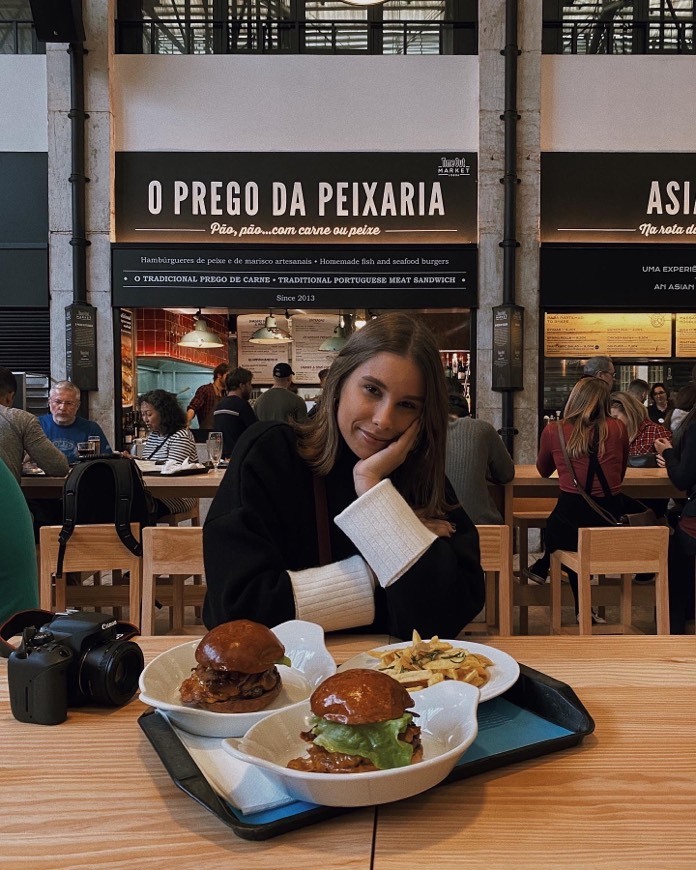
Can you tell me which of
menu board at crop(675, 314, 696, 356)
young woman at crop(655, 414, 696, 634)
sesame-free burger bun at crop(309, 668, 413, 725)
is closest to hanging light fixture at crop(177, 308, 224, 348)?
menu board at crop(675, 314, 696, 356)

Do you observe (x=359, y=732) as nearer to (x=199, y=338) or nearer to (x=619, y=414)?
(x=619, y=414)

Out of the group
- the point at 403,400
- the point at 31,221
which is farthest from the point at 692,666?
the point at 31,221

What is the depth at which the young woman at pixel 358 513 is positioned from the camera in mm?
1541

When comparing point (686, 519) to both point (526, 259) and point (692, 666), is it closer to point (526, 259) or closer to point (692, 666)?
point (692, 666)

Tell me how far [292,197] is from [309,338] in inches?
95.6

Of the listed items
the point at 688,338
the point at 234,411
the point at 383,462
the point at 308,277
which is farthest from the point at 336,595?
the point at 688,338

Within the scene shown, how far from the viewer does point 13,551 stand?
202 cm

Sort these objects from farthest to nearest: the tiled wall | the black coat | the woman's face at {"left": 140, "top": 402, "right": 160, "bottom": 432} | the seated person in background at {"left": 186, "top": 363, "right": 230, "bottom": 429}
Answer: the tiled wall → the seated person in background at {"left": 186, "top": 363, "right": 230, "bottom": 429} → the woman's face at {"left": 140, "top": 402, "right": 160, "bottom": 432} → the black coat

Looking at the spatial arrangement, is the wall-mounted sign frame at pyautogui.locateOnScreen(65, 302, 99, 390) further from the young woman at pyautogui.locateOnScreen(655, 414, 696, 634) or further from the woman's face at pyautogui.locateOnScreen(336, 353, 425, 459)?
the woman's face at pyautogui.locateOnScreen(336, 353, 425, 459)

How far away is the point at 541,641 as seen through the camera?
5.19 ft

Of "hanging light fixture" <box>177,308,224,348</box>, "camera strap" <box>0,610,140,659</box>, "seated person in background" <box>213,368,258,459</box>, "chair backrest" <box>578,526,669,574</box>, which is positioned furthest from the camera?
"hanging light fixture" <box>177,308,224,348</box>

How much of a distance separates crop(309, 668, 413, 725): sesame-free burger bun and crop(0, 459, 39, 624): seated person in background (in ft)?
4.60

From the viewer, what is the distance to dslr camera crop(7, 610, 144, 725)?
114 cm

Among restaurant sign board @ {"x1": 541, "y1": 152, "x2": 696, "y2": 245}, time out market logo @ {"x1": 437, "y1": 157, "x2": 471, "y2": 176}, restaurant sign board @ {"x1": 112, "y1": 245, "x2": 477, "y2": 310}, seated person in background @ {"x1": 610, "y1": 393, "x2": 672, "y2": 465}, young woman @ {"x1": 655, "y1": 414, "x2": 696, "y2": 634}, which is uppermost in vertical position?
time out market logo @ {"x1": 437, "y1": 157, "x2": 471, "y2": 176}
